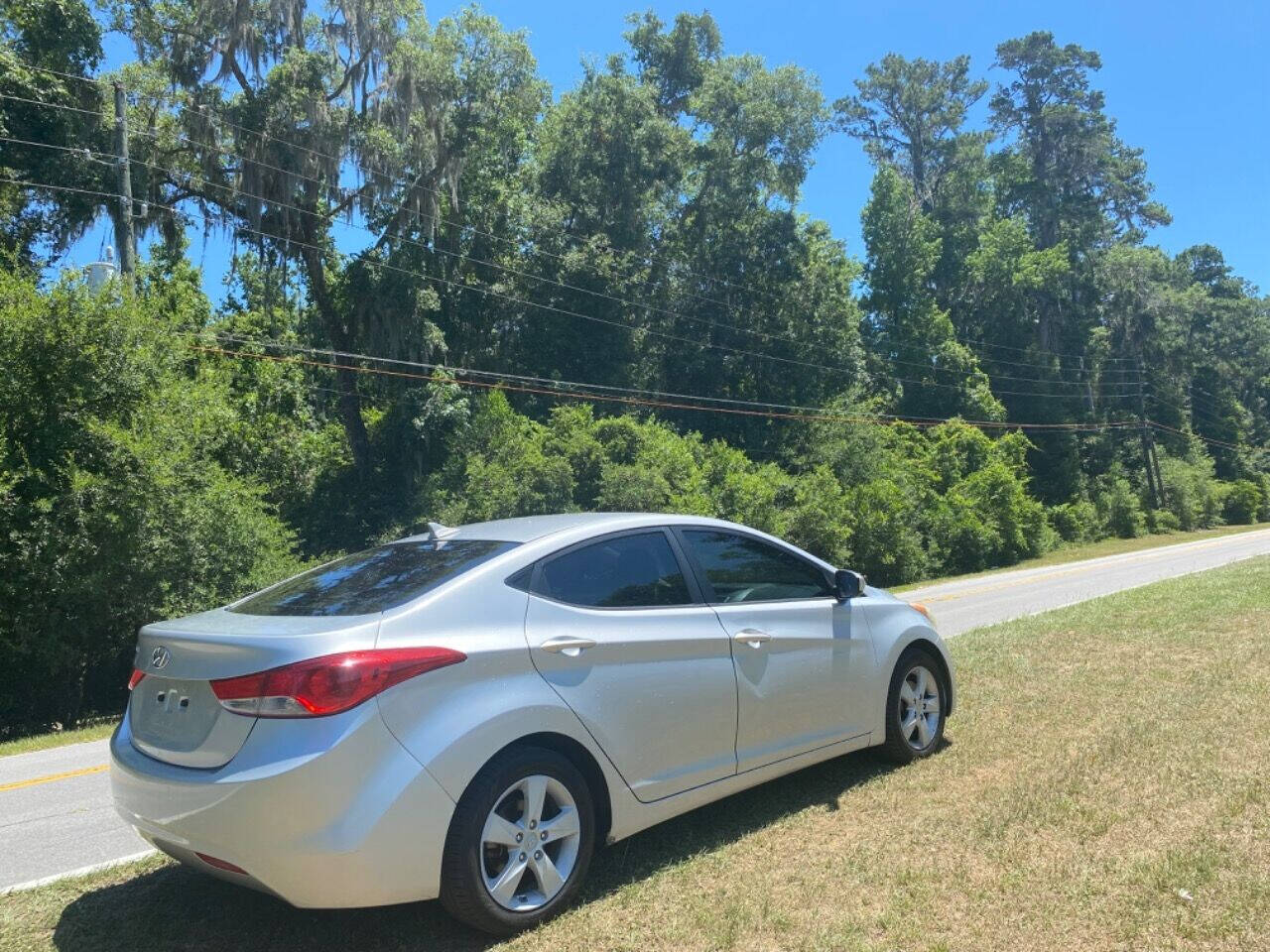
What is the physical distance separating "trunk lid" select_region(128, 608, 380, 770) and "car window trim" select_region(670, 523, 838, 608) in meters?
1.78

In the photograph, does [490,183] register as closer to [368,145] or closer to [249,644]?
[368,145]

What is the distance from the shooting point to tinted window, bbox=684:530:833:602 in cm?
491

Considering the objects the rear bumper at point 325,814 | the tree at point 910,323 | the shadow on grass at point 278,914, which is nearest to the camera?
the rear bumper at point 325,814

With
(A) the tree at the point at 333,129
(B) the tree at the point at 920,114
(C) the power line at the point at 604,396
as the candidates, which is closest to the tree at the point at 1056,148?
(B) the tree at the point at 920,114

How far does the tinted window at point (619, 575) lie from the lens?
4207mm

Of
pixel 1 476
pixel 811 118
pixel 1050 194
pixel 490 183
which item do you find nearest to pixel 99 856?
pixel 1 476

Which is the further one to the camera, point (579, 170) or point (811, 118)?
point (811, 118)

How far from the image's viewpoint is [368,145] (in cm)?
2566

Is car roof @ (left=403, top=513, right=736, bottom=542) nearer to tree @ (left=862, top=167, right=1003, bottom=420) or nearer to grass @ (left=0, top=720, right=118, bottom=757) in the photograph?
grass @ (left=0, top=720, right=118, bottom=757)

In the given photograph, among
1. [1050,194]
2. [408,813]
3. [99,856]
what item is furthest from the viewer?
[1050,194]

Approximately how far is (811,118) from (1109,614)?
35.7m

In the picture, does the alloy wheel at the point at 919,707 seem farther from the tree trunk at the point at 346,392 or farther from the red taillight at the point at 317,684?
the tree trunk at the point at 346,392

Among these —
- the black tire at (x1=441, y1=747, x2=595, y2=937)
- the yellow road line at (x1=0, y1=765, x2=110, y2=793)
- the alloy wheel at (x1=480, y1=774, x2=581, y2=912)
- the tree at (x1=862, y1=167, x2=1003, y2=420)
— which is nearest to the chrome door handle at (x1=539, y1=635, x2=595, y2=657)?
the black tire at (x1=441, y1=747, x2=595, y2=937)

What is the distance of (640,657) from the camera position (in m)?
4.19
